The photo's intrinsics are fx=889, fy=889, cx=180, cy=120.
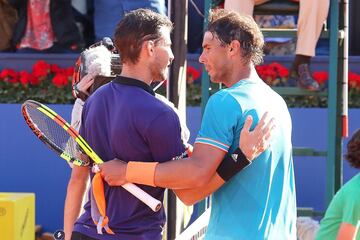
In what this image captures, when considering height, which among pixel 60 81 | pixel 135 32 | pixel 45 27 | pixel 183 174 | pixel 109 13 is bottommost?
pixel 60 81

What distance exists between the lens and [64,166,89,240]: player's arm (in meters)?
3.82

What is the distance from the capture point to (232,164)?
3.33m

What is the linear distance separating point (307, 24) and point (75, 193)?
9.21 ft

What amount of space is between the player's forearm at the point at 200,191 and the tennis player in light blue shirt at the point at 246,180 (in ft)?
0.15

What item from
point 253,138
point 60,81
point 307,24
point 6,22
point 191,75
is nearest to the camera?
point 253,138

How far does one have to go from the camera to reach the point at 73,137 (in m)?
3.67

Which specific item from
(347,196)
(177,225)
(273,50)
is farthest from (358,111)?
(347,196)

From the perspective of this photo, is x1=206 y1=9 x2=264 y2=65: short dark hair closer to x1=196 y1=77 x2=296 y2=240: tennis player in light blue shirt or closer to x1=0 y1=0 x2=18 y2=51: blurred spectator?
x1=196 y1=77 x2=296 y2=240: tennis player in light blue shirt

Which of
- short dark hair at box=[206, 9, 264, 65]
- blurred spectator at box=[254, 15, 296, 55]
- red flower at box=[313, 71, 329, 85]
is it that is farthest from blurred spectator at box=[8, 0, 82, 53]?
short dark hair at box=[206, 9, 264, 65]

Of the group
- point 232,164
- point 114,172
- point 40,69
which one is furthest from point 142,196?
point 40,69

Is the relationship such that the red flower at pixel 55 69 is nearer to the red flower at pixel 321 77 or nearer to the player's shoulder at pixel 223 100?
the red flower at pixel 321 77

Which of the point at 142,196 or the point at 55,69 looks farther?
the point at 55,69

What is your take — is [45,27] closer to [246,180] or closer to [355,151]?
[355,151]

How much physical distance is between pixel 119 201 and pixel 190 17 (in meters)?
5.17
